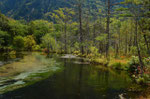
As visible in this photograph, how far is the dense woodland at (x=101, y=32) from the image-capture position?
13000mm

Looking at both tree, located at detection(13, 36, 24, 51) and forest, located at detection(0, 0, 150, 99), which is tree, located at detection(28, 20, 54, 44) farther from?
tree, located at detection(13, 36, 24, 51)

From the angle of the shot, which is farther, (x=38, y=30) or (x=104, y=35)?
(x=38, y=30)

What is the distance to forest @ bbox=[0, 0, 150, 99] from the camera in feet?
41.5

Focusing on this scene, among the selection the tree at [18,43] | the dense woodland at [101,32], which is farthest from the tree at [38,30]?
the tree at [18,43]

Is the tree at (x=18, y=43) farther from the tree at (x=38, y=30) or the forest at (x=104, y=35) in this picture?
the tree at (x=38, y=30)

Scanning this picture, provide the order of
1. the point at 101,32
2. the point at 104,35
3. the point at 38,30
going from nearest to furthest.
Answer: the point at 104,35 < the point at 101,32 < the point at 38,30

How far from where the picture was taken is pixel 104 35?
865 inches

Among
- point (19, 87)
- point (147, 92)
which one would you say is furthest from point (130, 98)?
point (19, 87)

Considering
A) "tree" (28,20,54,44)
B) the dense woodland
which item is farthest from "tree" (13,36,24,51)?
"tree" (28,20,54,44)

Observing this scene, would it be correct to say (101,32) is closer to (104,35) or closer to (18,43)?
(104,35)

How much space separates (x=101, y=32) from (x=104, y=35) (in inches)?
935

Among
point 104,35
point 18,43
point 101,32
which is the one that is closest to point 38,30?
point 18,43

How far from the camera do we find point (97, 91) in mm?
9531

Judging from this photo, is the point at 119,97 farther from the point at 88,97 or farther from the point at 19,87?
the point at 19,87
